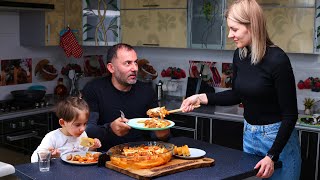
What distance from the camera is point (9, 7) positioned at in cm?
441

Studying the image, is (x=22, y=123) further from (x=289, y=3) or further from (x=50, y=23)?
(x=289, y=3)

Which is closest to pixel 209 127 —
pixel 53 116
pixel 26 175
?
pixel 53 116

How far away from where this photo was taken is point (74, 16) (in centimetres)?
512

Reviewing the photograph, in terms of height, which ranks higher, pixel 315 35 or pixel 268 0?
pixel 268 0

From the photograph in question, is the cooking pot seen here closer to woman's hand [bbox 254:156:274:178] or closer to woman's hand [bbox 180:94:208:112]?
woman's hand [bbox 180:94:208:112]

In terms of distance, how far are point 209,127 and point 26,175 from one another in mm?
2529

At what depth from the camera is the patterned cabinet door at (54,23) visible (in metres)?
4.87

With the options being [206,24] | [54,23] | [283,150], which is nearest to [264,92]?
[283,150]

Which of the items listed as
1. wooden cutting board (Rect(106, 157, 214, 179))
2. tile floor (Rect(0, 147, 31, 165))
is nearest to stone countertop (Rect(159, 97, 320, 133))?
tile floor (Rect(0, 147, 31, 165))

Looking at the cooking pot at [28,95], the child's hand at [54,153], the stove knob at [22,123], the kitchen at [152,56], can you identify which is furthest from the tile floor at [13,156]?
the child's hand at [54,153]

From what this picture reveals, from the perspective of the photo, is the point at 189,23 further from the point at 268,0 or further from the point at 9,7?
the point at 9,7

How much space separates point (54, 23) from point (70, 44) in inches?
10.9

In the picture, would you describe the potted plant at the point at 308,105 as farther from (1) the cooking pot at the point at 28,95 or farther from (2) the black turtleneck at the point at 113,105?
(1) the cooking pot at the point at 28,95

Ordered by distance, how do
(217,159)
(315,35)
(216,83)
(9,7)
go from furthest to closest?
1. (216,83)
2. (9,7)
3. (315,35)
4. (217,159)
